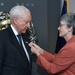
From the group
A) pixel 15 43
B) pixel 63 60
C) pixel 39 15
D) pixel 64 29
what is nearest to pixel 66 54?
pixel 63 60

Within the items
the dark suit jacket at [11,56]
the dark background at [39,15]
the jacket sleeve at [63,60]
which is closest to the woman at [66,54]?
the jacket sleeve at [63,60]

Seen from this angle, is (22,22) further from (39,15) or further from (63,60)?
(39,15)

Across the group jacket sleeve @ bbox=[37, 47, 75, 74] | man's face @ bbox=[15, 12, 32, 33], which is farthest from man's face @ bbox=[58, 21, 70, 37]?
man's face @ bbox=[15, 12, 32, 33]

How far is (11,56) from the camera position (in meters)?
2.03

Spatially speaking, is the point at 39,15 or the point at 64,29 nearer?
the point at 64,29

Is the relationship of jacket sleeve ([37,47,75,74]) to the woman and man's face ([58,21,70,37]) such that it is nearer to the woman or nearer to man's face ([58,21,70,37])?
the woman

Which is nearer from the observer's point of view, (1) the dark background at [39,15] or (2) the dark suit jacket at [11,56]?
(2) the dark suit jacket at [11,56]

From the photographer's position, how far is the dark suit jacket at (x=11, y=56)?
6.56 ft

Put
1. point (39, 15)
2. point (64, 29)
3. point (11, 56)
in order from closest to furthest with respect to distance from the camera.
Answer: point (11, 56) < point (64, 29) < point (39, 15)

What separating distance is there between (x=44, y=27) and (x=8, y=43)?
3.05 ft

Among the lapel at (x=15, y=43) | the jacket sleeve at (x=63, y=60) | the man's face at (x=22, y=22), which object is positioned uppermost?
the man's face at (x=22, y=22)

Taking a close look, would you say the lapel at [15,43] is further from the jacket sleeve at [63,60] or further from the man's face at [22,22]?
the jacket sleeve at [63,60]

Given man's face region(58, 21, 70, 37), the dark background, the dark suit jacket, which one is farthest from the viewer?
the dark background

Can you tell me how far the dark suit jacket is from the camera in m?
2.00
